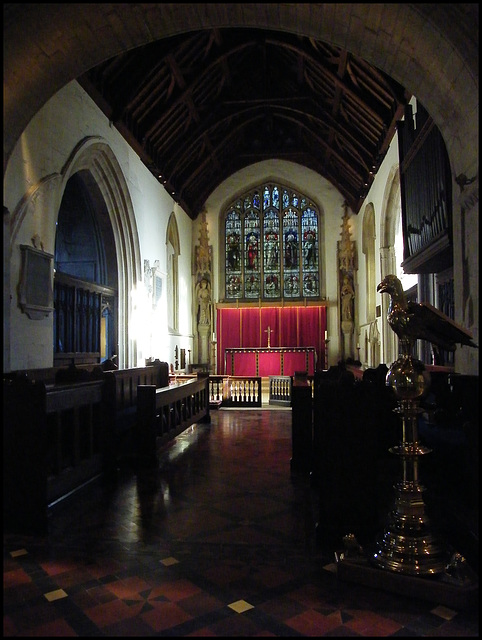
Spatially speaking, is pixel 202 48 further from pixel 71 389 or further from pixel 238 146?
pixel 71 389

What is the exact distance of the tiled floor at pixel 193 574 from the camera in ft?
6.08

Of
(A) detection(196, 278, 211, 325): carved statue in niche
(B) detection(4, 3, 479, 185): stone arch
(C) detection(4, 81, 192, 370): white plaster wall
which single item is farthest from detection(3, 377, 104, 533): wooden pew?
(A) detection(196, 278, 211, 325): carved statue in niche

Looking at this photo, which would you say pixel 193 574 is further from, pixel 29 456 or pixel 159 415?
pixel 159 415

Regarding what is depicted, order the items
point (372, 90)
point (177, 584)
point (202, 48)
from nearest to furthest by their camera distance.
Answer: point (177, 584) → point (372, 90) → point (202, 48)

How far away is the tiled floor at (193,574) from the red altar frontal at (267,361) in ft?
31.8

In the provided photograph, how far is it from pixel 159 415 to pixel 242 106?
9.08 metres

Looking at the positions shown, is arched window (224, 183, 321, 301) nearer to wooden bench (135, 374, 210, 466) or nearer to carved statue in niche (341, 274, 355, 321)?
carved statue in niche (341, 274, 355, 321)

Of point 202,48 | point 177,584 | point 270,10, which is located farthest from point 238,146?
point 177,584

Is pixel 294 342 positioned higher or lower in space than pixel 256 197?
lower

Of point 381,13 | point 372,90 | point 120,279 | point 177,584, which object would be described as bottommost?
point 177,584

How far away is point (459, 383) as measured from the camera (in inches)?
115

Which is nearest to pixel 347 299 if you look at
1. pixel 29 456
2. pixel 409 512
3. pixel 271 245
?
pixel 271 245

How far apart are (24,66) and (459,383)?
3.23 m

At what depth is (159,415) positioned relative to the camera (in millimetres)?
5082
